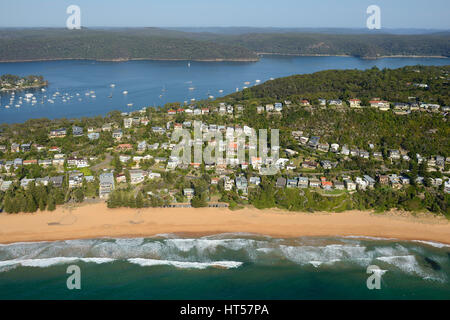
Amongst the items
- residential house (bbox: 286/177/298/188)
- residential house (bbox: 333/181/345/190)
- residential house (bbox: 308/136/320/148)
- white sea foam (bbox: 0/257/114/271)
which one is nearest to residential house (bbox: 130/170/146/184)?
white sea foam (bbox: 0/257/114/271)

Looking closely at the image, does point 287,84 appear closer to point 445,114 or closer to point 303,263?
point 445,114

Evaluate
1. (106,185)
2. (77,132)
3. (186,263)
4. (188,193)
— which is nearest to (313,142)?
(188,193)

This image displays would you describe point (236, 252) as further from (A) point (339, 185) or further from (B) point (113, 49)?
(B) point (113, 49)

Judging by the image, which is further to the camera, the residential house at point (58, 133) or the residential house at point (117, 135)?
the residential house at point (58, 133)

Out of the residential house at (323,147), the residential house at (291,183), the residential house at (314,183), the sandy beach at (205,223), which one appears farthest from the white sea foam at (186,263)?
the residential house at (323,147)

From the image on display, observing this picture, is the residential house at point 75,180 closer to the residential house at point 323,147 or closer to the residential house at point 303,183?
the residential house at point 303,183

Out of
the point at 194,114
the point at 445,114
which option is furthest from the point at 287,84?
the point at 445,114

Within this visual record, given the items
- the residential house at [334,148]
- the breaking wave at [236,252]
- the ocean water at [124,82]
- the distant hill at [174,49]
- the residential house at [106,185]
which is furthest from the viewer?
the distant hill at [174,49]
